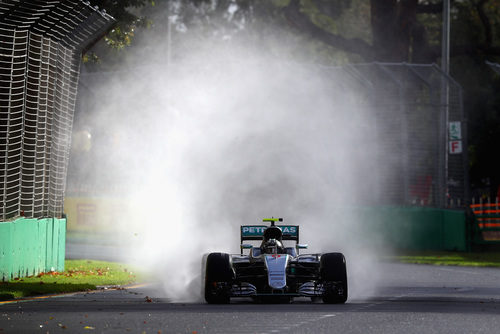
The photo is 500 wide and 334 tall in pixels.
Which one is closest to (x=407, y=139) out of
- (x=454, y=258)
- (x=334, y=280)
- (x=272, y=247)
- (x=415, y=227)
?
(x=415, y=227)

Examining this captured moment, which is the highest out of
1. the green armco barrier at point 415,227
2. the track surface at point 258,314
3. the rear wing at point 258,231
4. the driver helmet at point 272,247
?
the green armco barrier at point 415,227

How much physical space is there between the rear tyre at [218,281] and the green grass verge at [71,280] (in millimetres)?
3023

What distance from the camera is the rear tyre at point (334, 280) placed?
50.0 ft

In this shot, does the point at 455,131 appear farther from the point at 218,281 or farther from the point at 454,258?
the point at 218,281

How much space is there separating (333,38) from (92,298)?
109ft

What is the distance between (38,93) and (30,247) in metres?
2.90

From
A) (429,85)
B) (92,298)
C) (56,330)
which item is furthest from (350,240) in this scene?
(56,330)

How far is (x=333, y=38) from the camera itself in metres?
48.4

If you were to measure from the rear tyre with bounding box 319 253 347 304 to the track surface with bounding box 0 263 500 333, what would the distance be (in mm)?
164

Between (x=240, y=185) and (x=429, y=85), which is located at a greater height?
(x=429, y=85)

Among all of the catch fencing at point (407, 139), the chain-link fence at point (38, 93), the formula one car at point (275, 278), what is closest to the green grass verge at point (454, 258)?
the catch fencing at point (407, 139)

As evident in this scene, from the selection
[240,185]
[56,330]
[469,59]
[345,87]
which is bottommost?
[56,330]

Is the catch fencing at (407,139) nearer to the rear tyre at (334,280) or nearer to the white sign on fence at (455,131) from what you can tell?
the white sign on fence at (455,131)

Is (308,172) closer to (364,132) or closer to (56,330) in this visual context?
(364,132)
